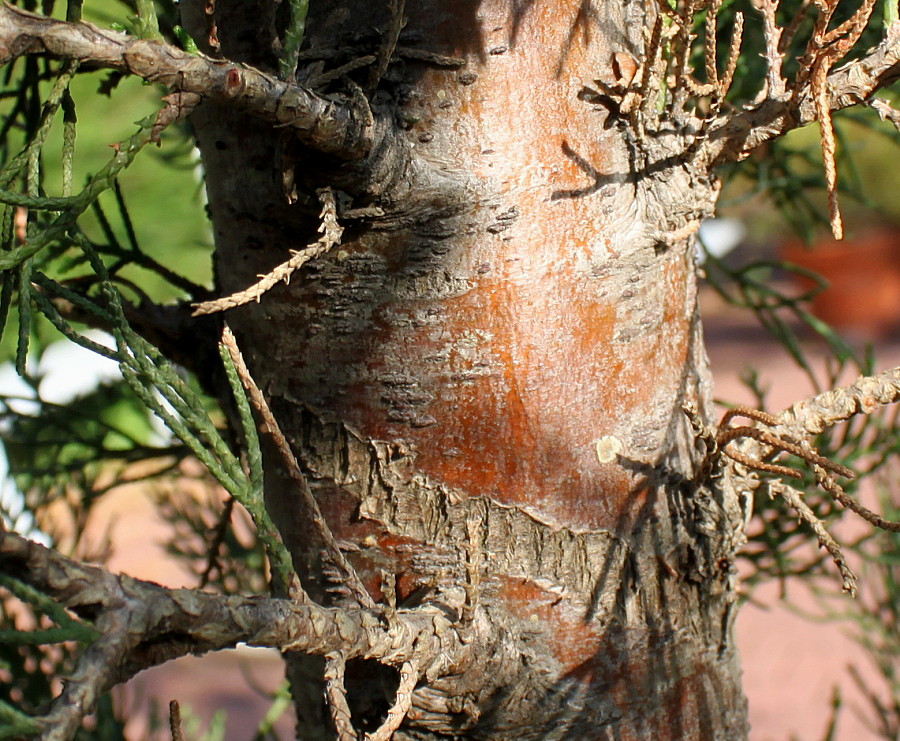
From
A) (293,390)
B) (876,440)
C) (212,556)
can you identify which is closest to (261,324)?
(293,390)

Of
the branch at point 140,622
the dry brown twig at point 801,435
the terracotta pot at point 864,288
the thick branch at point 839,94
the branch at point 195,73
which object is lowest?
the branch at point 140,622

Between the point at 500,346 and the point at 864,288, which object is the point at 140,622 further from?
the point at 864,288

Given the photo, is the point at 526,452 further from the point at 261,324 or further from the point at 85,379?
the point at 85,379

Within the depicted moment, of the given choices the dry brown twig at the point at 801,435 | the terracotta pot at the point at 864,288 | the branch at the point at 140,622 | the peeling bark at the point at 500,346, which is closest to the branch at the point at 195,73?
the peeling bark at the point at 500,346

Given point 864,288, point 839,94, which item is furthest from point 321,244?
point 864,288

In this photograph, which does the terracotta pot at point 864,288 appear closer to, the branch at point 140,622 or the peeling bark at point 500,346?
the peeling bark at point 500,346

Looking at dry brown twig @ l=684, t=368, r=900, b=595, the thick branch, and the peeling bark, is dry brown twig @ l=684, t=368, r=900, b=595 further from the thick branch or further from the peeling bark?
the thick branch
